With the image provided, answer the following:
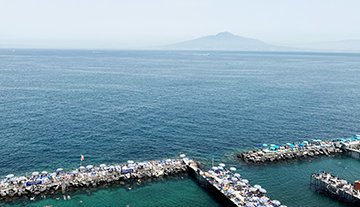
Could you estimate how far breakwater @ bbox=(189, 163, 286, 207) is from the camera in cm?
4944

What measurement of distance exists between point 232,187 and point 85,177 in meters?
29.9

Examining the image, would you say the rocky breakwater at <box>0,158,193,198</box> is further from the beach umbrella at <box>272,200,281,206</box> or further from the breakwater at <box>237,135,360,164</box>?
the beach umbrella at <box>272,200,281,206</box>

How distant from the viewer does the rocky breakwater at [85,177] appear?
52.6 meters

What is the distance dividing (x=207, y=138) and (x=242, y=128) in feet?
49.4

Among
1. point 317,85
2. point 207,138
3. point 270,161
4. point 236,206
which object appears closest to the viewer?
point 236,206

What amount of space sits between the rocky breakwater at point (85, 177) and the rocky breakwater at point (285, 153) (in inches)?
615

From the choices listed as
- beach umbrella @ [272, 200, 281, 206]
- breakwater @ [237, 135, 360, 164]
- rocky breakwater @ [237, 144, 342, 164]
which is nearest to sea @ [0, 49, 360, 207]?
rocky breakwater @ [237, 144, 342, 164]

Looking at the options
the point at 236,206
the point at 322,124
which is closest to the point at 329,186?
the point at 236,206

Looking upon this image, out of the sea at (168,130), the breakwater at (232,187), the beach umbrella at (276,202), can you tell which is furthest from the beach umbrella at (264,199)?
the sea at (168,130)

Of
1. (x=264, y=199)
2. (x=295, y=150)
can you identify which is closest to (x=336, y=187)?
(x=264, y=199)

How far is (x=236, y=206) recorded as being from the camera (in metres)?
48.9

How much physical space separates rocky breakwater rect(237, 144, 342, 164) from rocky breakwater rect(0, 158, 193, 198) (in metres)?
15.6

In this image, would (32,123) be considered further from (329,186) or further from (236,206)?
(329,186)

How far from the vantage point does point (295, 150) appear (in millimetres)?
71750
